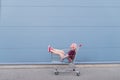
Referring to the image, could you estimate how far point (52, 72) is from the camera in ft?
30.9

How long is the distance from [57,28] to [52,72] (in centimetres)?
131

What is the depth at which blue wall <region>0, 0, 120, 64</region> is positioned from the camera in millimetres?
9773

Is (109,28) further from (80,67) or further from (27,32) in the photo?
(27,32)

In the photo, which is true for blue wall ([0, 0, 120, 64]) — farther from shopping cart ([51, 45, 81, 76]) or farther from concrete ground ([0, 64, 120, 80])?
shopping cart ([51, 45, 81, 76])

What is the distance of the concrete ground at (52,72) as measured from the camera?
29.1ft

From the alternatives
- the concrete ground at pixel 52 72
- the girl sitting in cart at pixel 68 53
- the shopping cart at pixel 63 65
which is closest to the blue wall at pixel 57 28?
the concrete ground at pixel 52 72

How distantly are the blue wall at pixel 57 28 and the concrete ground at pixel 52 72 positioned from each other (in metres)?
0.21

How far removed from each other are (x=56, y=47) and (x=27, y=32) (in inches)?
35.9

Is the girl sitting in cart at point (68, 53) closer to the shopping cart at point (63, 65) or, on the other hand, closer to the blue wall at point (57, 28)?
the shopping cart at point (63, 65)

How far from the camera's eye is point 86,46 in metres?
10.0

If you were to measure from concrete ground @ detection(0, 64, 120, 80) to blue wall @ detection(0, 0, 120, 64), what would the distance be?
0.21 meters

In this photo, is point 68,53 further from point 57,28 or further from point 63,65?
point 57,28

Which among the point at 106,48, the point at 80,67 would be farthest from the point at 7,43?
the point at 106,48

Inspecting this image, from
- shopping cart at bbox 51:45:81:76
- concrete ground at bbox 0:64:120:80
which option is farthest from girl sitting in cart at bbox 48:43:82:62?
concrete ground at bbox 0:64:120:80
